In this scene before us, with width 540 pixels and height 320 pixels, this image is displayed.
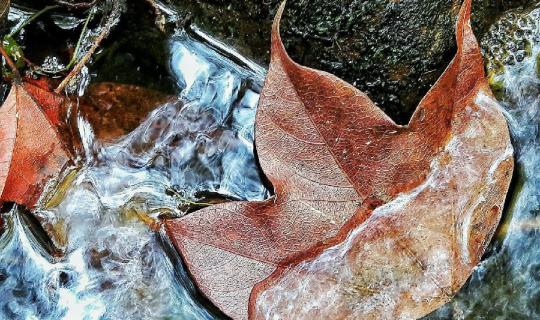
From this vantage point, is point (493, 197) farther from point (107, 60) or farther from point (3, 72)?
point (3, 72)

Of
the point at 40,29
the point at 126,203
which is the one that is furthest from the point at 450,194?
the point at 40,29

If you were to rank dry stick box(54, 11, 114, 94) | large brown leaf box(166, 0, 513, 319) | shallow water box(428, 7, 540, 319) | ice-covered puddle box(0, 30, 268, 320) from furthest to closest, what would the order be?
dry stick box(54, 11, 114, 94)
ice-covered puddle box(0, 30, 268, 320)
shallow water box(428, 7, 540, 319)
large brown leaf box(166, 0, 513, 319)

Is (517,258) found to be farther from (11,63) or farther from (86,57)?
(11,63)

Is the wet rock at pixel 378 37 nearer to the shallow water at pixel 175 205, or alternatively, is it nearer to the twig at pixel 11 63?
the shallow water at pixel 175 205

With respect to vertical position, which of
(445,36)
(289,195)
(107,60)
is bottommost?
(289,195)

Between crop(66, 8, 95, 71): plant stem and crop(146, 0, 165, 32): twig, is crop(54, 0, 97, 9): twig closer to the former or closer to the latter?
crop(66, 8, 95, 71): plant stem

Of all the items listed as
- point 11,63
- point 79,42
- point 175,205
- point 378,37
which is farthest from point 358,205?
point 11,63

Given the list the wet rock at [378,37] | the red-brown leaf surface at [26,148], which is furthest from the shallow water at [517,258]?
the red-brown leaf surface at [26,148]

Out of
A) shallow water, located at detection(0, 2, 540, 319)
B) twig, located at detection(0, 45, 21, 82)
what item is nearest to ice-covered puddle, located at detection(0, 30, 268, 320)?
shallow water, located at detection(0, 2, 540, 319)
